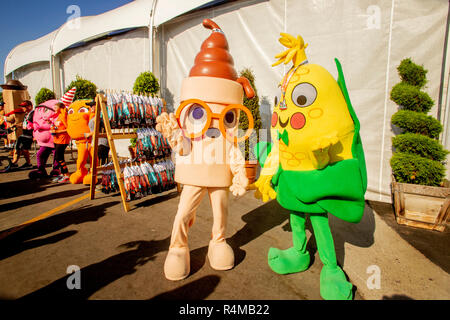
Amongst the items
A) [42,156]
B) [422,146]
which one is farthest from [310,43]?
[42,156]

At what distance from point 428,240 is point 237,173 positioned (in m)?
2.55

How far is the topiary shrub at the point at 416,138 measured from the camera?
311 centimetres

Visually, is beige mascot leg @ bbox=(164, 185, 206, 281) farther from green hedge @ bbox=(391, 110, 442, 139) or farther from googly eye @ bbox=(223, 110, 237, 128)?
green hedge @ bbox=(391, 110, 442, 139)

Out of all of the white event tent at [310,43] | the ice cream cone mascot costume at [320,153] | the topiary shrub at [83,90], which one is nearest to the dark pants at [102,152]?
the white event tent at [310,43]

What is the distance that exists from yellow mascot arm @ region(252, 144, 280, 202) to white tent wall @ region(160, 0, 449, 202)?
3135 millimetres

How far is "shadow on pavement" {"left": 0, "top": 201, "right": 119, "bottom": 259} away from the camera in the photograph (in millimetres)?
2443

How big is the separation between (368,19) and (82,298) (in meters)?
5.52

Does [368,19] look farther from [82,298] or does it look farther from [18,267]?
[18,267]

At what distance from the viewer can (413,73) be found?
11.6 ft

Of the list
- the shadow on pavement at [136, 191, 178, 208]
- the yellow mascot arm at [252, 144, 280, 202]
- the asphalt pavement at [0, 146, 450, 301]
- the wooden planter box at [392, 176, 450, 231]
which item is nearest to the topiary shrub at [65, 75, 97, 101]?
the asphalt pavement at [0, 146, 450, 301]

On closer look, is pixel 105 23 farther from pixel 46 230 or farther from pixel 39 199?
pixel 46 230

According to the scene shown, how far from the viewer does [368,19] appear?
13.4 ft

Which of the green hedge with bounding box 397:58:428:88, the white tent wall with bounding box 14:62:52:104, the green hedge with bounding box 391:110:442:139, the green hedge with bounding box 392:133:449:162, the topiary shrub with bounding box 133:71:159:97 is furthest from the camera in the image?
the white tent wall with bounding box 14:62:52:104

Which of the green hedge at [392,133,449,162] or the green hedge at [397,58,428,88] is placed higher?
the green hedge at [397,58,428,88]
